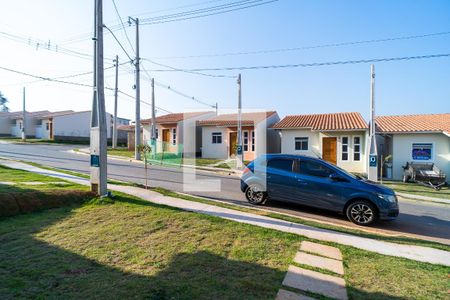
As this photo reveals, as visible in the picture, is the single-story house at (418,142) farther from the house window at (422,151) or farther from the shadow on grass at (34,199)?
the shadow on grass at (34,199)

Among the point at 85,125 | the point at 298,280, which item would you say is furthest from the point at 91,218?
the point at 85,125

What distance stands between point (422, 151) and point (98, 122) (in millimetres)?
18260

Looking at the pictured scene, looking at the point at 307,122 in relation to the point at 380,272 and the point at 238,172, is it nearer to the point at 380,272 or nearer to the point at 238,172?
the point at 238,172

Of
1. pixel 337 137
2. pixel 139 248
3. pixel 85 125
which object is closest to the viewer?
pixel 139 248

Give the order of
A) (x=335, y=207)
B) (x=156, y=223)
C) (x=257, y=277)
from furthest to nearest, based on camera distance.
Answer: (x=335, y=207), (x=156, y=223), (x=257, y=277)

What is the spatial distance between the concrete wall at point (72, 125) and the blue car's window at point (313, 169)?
36139mm

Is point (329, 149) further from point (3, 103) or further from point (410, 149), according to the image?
point (3, 103)

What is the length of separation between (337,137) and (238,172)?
26.6 ft

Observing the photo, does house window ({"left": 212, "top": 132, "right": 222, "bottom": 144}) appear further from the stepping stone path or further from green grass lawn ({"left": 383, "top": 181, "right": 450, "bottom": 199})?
the stepping stone path

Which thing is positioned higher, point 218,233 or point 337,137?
point 337,137

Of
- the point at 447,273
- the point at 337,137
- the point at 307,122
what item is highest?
the point at 307,122

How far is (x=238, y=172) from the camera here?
1706 centimetres

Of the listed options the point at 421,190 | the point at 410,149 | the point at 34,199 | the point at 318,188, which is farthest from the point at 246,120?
the point at 34,199

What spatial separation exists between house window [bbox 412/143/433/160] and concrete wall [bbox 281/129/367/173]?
9.06 feet
